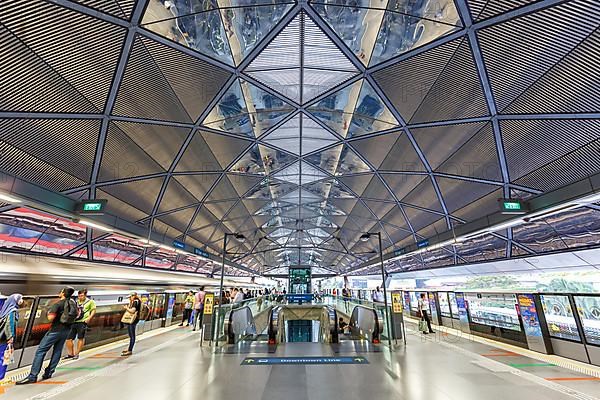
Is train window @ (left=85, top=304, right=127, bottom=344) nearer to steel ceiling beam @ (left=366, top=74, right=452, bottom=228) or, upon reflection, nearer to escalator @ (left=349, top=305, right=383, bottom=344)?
escalator @ (left=349, top=305, right=383, bottom=344)

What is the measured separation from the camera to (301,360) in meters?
9.89

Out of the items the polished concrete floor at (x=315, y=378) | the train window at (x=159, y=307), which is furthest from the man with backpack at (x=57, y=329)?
the train window at (x=159, y=307)

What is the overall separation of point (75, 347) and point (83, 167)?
7874mm

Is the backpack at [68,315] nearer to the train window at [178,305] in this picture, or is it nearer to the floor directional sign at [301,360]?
the floor directional sign at [301,360]

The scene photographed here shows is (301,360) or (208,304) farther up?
(208,304)

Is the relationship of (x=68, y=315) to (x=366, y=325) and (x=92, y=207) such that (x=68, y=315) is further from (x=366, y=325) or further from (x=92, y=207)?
(x=366, y=325)

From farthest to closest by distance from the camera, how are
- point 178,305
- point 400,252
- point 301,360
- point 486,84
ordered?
point 400,252, point 178,305, point 486,84, point 301,360

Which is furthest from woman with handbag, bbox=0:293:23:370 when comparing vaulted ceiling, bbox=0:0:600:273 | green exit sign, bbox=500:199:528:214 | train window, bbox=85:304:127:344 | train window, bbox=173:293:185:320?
green exit sign, bbox=500:199:528:214

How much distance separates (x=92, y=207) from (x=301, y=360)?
1084cm

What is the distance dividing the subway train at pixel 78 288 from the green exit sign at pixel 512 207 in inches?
732

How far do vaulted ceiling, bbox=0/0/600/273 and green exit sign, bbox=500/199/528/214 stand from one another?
2027 millimetres

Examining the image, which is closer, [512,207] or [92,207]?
[92,207]

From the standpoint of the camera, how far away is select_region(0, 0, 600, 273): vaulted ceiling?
8.27m

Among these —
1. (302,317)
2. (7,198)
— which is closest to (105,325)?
(7,198)
